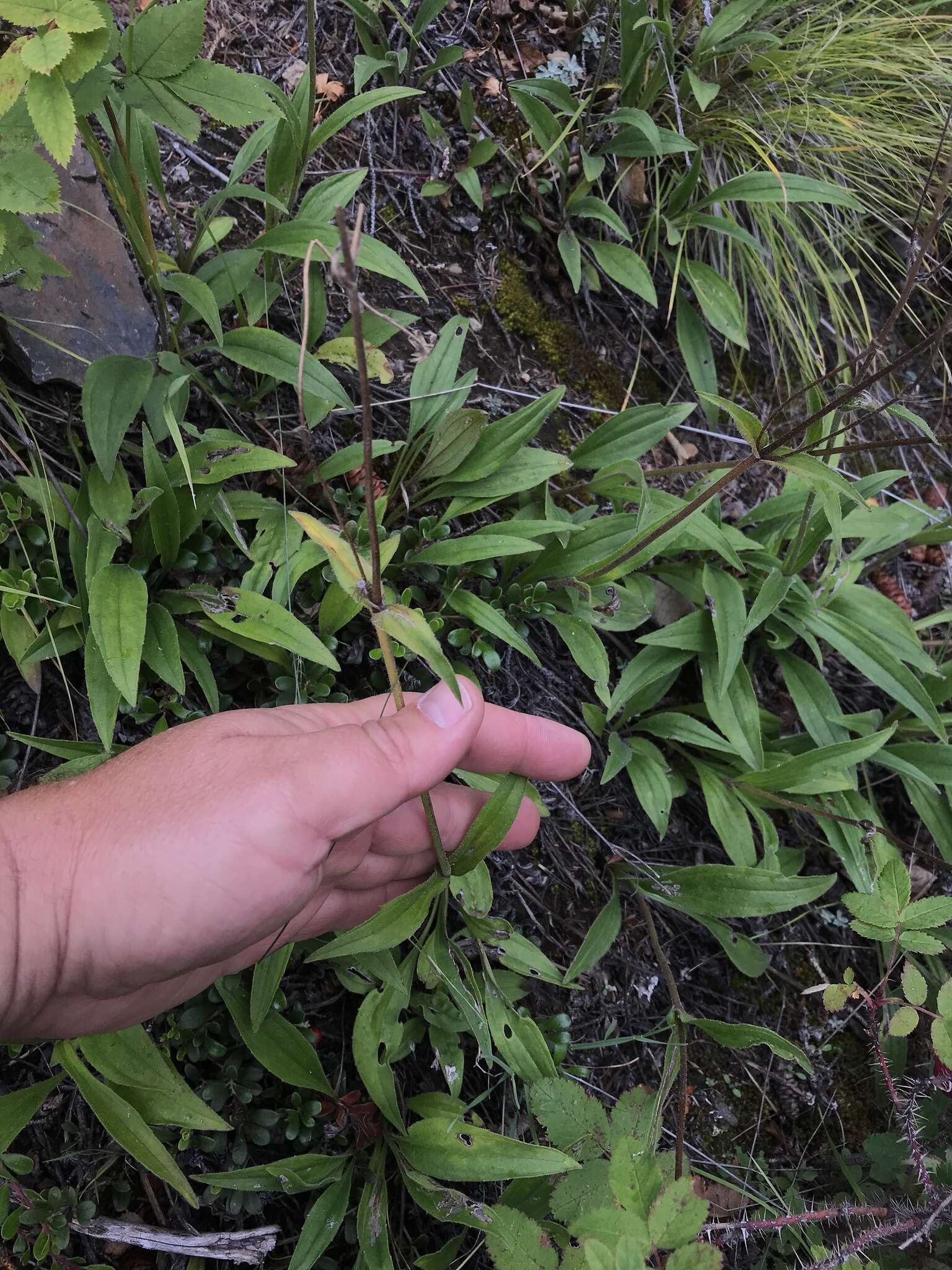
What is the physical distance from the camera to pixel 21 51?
1328 millimetres

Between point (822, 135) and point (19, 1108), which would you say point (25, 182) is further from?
point (822, 135)

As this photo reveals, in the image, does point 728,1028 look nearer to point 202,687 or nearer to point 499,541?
point 499,541

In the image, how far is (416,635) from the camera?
1242 millimetres

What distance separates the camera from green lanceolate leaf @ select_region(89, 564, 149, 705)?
1826 millimetres

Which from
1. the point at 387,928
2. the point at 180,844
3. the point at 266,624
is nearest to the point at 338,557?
the point at 180,844

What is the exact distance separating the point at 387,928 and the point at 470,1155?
1.77ft

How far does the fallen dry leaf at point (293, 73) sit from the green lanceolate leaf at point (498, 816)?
2.46 meters

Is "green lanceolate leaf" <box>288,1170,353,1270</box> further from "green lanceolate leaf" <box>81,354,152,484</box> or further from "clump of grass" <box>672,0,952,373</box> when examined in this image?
"clump of grass" <box>672,0,952,373</box>

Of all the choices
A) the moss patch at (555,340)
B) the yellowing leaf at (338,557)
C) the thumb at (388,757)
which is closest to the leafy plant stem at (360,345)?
the yellowing leaf at (338,557)

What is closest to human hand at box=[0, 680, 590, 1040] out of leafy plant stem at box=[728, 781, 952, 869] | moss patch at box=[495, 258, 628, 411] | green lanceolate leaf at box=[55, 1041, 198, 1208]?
green lanceolate leaf at box=[55, 1041, 198, 1208]

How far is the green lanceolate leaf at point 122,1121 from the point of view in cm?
169

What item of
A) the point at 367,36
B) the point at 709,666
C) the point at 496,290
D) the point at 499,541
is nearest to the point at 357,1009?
the point at 499,541

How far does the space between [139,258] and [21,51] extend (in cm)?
81

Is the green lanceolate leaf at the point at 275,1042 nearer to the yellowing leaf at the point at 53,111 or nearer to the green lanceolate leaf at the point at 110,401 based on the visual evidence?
the green lanceolate leaf at the point at 110,401
